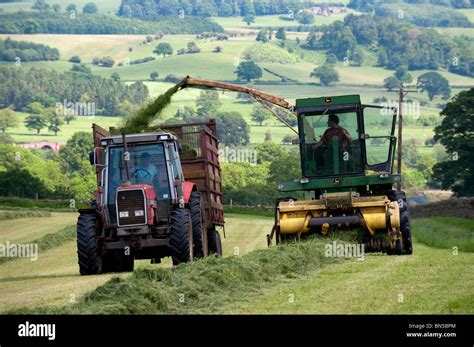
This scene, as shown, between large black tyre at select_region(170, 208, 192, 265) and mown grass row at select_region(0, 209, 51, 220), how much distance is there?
1347 inches

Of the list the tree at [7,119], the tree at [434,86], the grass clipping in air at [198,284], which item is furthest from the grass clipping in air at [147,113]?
the tree at [434,86]

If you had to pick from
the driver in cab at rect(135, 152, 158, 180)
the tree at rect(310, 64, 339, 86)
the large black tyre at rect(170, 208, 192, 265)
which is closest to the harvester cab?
the large black tyre at rect(170, 208, 192, 265)

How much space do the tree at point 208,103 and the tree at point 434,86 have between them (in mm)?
39457

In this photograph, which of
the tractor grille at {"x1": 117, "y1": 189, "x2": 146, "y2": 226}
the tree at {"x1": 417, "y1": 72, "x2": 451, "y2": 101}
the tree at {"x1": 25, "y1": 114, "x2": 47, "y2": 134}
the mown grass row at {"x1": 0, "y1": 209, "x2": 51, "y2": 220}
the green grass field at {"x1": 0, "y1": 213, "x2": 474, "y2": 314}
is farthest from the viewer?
the tree at {"x1": 417, "y1": 72, "x2": 451, "y2": 101}

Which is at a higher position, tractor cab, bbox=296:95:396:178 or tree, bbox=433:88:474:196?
tractor cab, bbox=296:95:396:178

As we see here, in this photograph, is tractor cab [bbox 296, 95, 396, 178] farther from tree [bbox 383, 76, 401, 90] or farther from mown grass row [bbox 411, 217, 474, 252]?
tree [bbox 383, 76, 401, 90]

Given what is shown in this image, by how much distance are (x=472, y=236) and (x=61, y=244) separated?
45.0ft

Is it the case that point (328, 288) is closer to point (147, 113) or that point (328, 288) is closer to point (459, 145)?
point (147, 113)

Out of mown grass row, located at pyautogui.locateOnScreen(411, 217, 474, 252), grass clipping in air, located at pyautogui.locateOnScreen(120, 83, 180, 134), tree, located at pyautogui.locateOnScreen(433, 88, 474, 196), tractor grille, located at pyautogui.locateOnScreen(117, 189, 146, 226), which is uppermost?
grass clipping in air, located at pyautogui.locateOnScreen(120, 83, 180, 134)

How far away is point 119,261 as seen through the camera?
24.2 metres

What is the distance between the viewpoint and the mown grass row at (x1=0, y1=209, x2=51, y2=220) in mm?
55869

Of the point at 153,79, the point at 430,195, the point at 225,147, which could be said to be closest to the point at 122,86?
the point at 153,79

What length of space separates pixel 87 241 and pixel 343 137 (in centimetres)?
630
